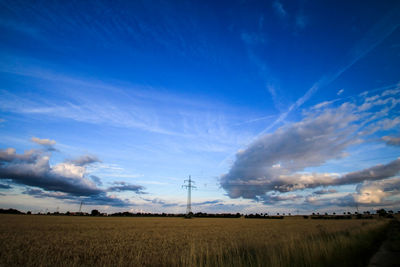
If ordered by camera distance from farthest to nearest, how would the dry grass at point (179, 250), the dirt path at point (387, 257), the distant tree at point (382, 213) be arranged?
the distant tree at point (382, 213) → the dirt path at point (387, 257) → the dry grass at point (179, 250)

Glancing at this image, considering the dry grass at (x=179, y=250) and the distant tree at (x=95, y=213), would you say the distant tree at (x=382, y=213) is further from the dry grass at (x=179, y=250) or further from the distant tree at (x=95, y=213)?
the distant tree at (x=95, y=213)

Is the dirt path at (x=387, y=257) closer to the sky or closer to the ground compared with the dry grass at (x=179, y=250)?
closer to the ground

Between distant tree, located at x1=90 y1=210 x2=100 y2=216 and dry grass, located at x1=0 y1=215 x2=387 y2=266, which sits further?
distant tree, located at x1=90 y1=210 x2=100 y2=216

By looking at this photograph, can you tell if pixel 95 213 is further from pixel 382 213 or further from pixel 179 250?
pixel 382 213

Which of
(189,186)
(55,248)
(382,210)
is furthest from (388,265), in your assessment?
(382,210)

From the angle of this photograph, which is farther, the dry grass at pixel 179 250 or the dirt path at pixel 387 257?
the dirt path at pixel 387 257

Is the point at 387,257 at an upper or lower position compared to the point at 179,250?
lower

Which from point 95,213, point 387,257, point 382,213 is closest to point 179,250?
point 387,257

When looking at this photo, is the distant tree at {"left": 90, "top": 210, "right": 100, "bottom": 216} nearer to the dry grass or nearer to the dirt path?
the dry grass

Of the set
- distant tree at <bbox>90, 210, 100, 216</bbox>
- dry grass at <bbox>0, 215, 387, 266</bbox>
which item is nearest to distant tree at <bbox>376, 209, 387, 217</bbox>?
dry grass at <bbox>0, 215, 387, 266</bbox>

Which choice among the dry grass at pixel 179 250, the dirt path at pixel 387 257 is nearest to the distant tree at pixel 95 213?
the dry grass at pixel 179 250

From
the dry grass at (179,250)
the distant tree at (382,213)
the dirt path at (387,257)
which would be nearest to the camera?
the dry grass at (179,250)

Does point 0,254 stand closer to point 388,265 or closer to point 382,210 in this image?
point 388,265

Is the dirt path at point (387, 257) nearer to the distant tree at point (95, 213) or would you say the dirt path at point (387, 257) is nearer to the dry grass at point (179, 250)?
the dry grass at point (179, 250)
